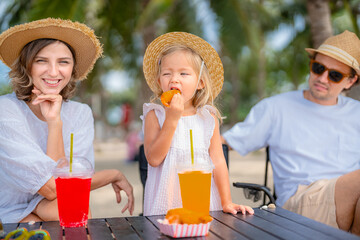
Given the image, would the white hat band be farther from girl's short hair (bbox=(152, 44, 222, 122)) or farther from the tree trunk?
the tree trunk

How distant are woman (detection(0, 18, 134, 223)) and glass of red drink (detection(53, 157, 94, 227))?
446 mm

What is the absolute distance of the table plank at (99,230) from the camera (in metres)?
1.66

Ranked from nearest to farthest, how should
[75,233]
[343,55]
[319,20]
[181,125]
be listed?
1. [75,233]
2. [181,125]
3. [343,55]
4. [319,20]

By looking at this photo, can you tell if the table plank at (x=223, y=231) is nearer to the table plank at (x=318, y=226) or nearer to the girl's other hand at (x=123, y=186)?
the table plank at (x=318, y=226)

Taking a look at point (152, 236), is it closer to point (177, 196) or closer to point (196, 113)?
point (177, 196)

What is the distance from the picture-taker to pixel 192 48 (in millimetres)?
2744

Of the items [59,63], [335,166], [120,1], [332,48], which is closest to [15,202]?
[59,63]

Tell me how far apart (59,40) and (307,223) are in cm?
174

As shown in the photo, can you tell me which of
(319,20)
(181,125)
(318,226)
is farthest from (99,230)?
(319,20)

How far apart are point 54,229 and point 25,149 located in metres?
0.64

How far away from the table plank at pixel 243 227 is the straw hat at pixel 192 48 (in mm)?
1122

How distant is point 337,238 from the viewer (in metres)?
1.63

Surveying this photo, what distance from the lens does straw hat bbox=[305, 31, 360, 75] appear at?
11.5 feet

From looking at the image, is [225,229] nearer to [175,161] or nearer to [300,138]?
[175,161]
